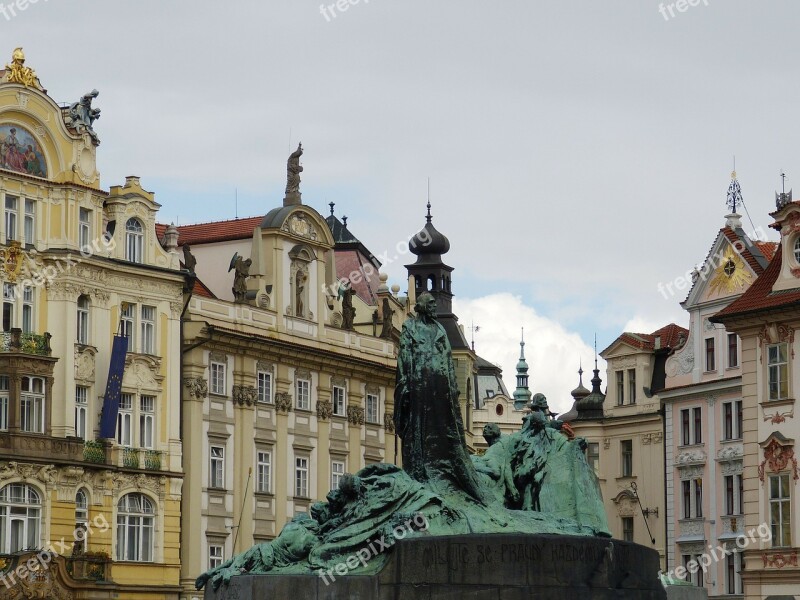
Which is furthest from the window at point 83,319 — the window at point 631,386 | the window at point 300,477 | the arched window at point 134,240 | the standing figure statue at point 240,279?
the window at point 631,386

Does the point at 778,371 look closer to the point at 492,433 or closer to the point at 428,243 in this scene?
the point at 492,433

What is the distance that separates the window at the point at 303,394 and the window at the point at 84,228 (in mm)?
8905

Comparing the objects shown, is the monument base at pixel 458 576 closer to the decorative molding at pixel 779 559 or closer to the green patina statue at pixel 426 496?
the green patina statue at pixel 426 496

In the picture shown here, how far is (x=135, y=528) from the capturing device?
5238 centimetres

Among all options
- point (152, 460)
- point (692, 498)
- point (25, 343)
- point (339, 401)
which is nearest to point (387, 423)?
point (339, 401)

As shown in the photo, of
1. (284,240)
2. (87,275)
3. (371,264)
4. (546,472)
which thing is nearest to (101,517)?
(87,275)

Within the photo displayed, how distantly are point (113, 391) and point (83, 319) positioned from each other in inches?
75.3

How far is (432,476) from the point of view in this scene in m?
25.5

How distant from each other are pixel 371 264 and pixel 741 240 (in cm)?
1796

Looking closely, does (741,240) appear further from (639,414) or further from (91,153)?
(91,153)

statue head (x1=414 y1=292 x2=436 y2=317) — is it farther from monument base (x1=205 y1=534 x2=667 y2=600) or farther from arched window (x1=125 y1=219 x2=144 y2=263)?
arched window (x1=125 y1=219 x2=144 y2=263)

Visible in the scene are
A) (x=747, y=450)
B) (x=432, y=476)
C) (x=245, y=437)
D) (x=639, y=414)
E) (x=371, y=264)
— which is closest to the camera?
(x=432, y=476)

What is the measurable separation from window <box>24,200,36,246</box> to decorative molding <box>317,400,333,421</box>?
11.4 metres

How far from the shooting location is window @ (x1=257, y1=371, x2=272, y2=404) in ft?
187
